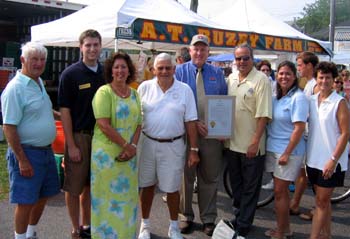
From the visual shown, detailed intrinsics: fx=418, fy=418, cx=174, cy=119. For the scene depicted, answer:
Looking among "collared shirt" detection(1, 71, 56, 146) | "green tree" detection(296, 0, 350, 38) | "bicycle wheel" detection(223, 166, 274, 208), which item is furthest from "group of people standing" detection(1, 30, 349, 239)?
"green tree" detection(296, 0, 350, 38)

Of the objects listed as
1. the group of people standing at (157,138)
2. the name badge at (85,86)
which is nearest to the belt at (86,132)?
A: the group of people standing at (157,138)

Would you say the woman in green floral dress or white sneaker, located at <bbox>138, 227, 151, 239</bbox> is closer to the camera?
the woman in green floral dress

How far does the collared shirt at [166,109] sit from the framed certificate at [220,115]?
24 centimetres

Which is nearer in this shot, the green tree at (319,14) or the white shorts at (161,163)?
the white shorts at (161,163)

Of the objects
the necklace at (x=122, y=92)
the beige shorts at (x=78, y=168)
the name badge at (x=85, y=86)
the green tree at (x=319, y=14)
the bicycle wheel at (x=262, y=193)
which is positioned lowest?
the bicycle wheel at (x=262, y=193)

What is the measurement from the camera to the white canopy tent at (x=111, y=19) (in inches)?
273

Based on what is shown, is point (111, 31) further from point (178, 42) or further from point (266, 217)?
point (266, 217)

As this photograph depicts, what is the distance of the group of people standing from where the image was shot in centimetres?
355

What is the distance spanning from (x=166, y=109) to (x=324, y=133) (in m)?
1.47

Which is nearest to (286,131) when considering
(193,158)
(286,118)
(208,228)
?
(286,118)

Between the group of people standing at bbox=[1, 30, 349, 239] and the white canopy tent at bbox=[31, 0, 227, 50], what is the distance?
281 centimetres

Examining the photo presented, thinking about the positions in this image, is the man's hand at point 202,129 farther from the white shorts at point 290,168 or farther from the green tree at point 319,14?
the green tree at point 319,14

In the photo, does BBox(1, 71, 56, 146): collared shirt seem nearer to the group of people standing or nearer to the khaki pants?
the group of people standing

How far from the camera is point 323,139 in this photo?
151 inches
